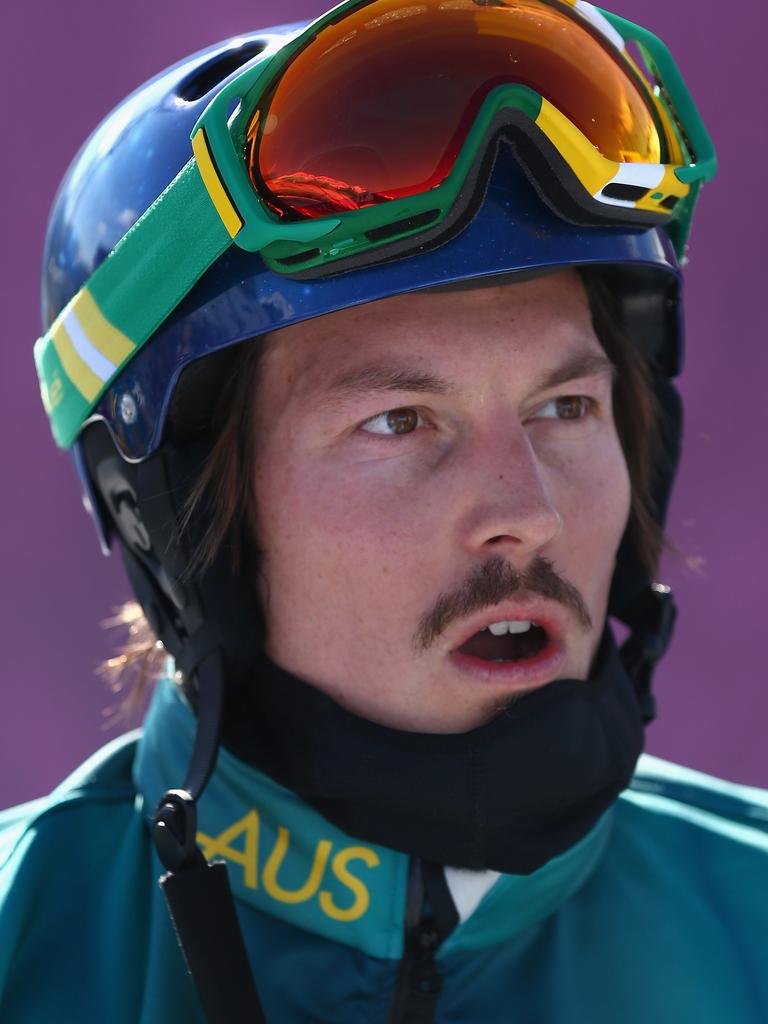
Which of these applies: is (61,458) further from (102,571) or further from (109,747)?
(109,747)

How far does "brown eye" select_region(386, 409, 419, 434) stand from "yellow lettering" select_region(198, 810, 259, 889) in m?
0.55

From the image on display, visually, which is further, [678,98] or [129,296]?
[678,98]

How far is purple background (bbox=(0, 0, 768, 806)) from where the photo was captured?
11.7 ft

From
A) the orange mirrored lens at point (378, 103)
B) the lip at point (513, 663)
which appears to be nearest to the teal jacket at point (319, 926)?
the lip at point (513, 663)

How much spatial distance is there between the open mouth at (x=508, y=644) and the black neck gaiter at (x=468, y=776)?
9cm

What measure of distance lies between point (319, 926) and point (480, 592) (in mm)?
487

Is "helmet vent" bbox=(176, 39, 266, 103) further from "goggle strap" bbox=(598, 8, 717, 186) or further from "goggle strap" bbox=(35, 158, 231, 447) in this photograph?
"goggle strap" bbox=(598, 8, 717, 186)

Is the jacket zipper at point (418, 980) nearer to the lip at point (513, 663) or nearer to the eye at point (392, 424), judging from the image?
the lip at point (513, 663)

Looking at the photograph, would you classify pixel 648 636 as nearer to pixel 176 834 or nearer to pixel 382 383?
pixel 382 383

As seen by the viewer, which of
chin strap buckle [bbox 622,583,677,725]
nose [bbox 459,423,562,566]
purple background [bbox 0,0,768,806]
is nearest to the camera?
nose [bbox 459,423,562,566]

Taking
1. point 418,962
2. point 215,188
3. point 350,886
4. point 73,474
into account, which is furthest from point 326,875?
point 73,474

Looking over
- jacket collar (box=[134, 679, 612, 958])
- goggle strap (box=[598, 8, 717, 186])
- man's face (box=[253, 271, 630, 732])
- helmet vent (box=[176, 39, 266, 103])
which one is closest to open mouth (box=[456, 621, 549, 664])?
man's face (box=[253, 271, 630, 732])

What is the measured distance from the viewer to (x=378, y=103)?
1.76m

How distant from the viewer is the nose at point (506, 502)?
5.81 ft
